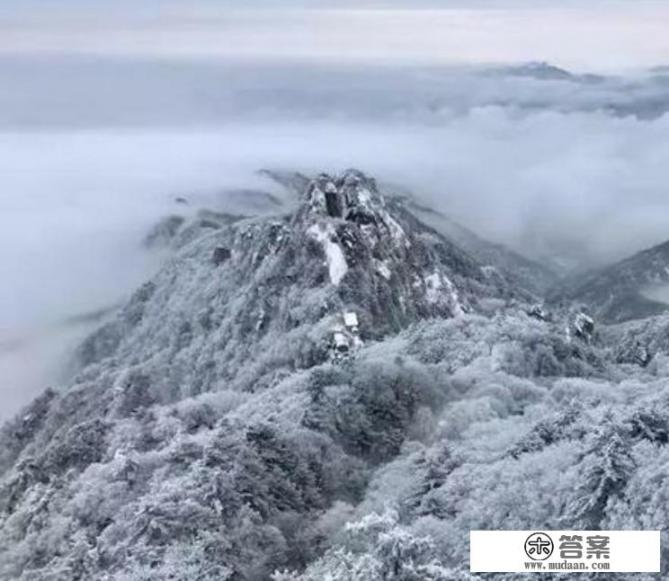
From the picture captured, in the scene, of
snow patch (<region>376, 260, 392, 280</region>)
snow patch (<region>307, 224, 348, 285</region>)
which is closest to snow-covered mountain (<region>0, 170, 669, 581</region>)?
snow patch (<region>307, 224, 348, 285</region>)

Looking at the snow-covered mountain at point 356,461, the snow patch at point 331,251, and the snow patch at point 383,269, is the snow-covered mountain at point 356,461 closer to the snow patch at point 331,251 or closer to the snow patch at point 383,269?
the snow patch at point 331,251

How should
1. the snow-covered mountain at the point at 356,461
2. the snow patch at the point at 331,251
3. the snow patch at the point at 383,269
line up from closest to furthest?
the snow-covered mountain at the point at 356,461
the snow patch at the point at 331,251
the snow patch at the point at 383,269

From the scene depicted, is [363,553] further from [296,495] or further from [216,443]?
[216,443]

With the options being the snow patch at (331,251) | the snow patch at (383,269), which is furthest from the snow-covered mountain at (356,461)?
the snow patch at (383,269)

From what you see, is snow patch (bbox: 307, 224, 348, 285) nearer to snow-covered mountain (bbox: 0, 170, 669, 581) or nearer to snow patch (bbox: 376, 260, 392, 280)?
snow-covered mountain (bbox: 0, 170, 669, 581)

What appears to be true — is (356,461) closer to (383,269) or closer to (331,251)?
(331,251)

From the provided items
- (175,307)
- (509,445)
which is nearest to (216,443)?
(509,445)

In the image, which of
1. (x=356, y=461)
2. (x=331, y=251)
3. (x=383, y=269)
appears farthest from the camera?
(x=383, y=269)

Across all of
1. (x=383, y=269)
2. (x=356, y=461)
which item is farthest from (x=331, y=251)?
(x=356, y=461)
